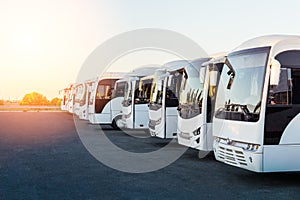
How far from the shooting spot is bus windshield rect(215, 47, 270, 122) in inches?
291

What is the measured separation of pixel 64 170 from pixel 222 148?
362 centimetres

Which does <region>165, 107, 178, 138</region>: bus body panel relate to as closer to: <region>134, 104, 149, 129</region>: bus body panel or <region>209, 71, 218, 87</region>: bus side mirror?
<region>209, 71, 218, 87</region>: bus side mirror

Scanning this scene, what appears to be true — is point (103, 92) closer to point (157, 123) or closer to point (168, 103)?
point (157, 123)

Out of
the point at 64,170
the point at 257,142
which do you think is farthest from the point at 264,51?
the point at 64,170

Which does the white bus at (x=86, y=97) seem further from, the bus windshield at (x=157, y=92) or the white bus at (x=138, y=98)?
the bus windshield at (x=157, y=92)

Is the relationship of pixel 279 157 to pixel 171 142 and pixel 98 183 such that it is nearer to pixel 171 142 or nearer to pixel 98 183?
pixel 98 183

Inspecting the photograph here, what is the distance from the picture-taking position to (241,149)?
7.36 meters

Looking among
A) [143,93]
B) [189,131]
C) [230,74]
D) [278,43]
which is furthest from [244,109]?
[143,93]

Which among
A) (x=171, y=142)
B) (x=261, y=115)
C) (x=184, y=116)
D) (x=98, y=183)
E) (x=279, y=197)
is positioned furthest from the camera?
(x=171, y=142)

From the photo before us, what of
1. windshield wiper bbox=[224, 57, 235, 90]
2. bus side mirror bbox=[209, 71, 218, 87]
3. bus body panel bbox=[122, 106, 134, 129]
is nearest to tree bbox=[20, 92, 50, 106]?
bus body panel bbox=[122, 106, 134, 129]

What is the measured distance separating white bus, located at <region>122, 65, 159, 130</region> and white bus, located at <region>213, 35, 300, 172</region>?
375 inches

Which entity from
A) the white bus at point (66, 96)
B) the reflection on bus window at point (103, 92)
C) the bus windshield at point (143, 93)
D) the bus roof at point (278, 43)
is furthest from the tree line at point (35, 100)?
the bus roof at point (278, 43)

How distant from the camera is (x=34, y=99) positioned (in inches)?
2911

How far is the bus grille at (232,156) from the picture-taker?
24.2 feet
